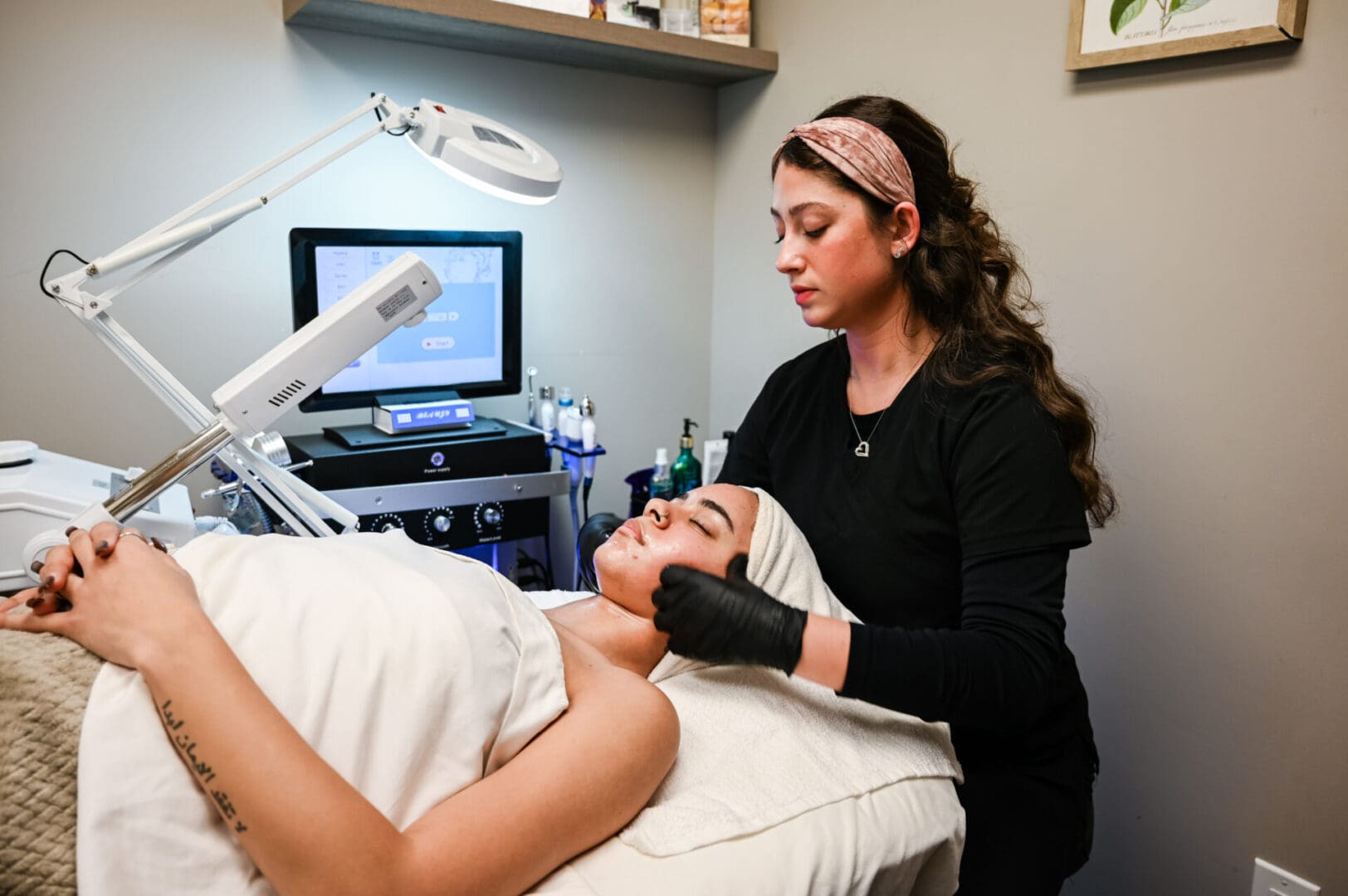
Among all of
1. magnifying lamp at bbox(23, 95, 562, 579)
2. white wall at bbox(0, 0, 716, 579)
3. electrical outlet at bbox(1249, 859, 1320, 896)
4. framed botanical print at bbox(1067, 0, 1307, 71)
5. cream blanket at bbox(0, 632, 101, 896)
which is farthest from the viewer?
white wall at bbox(0, 0, 716, 579)

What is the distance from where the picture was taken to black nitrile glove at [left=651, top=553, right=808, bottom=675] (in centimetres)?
108

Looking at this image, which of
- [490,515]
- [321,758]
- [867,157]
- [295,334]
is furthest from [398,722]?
[490,515]

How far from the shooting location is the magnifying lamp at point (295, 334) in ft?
3.80

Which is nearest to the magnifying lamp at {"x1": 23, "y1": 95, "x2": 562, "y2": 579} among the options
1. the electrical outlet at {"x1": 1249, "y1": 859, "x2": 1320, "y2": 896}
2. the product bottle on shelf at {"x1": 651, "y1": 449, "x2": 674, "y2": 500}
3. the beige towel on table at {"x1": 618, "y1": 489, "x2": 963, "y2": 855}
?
the beige towel on table at {"x1": 618, "y1": 489, "x2": 963, "y2": 855}

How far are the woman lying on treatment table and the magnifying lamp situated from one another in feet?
0.66

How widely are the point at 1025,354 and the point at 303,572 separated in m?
0.97

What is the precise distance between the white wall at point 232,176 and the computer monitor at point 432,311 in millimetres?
222

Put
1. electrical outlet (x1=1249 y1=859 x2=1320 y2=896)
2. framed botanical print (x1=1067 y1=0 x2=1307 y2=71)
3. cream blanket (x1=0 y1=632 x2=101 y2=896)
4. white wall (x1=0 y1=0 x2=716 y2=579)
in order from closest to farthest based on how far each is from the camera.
Answer: cream blanket (x1=0 y1=632 x2=101 y2=896), framed botanical print (x1=1067 y1=0 x2=1307 y2=71), electrical outlet (x1=1249 y1=859 x2=1320 y2=896), white wall (x1=0 y1=0 x2=716 y2=579)

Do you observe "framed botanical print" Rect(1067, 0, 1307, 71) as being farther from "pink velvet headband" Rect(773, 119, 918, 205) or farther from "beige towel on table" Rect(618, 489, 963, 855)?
"beige towel on table" Rect(618, 489, 963, 855)

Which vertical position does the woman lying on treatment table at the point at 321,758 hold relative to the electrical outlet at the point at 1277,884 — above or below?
above

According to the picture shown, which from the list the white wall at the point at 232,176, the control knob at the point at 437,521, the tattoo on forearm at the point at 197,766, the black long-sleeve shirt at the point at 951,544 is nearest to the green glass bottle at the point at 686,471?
the white wall at the point at 232,176

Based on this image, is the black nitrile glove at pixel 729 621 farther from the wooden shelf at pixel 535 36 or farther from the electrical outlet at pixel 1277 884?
the wooden shelf at pixel 535 36

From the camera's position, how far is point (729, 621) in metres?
1.08

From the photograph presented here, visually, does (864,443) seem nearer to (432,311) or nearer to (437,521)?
(437,521)
